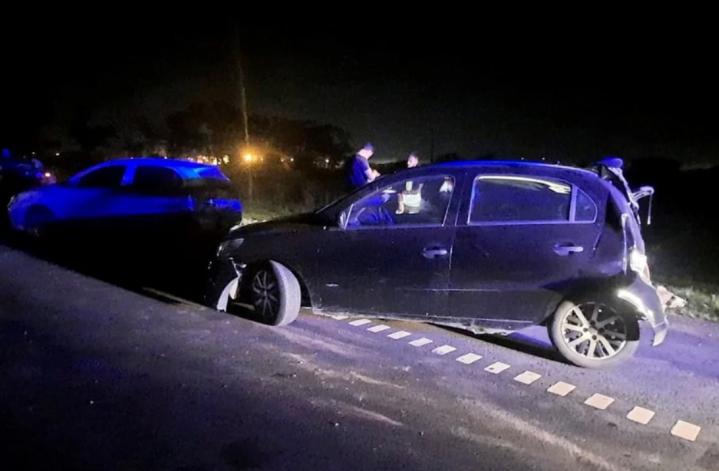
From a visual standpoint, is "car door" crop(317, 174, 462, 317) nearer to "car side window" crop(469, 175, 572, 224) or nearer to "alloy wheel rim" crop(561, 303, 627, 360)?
"car side window" crop(469, 175, 572, 224)

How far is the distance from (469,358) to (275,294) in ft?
6.26

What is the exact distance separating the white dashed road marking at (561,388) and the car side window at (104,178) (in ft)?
26.8

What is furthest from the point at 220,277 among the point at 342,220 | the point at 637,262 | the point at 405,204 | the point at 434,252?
the point at 637,262

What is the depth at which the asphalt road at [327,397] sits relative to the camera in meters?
3.49

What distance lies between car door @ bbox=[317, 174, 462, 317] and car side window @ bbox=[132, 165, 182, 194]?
5.21 meters

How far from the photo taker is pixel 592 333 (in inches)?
200

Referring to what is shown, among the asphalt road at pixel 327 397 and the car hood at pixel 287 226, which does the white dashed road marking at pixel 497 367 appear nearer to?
the asphalt road at pixel 327 397

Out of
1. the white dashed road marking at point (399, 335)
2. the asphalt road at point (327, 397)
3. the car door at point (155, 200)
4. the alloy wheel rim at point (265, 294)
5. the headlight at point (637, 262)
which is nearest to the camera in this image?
the asphalt road at point (327, 397)

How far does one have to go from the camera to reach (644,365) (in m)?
5.18

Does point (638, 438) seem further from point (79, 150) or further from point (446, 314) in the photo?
point (79, 150)

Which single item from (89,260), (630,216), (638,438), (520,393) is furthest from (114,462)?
(89,260)

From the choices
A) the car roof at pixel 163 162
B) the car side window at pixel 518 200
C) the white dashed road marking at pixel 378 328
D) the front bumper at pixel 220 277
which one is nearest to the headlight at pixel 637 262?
the car side window at pixel 518 200

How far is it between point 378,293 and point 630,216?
7.19 ft

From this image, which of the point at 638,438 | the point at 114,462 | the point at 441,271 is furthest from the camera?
the point at 441,271
